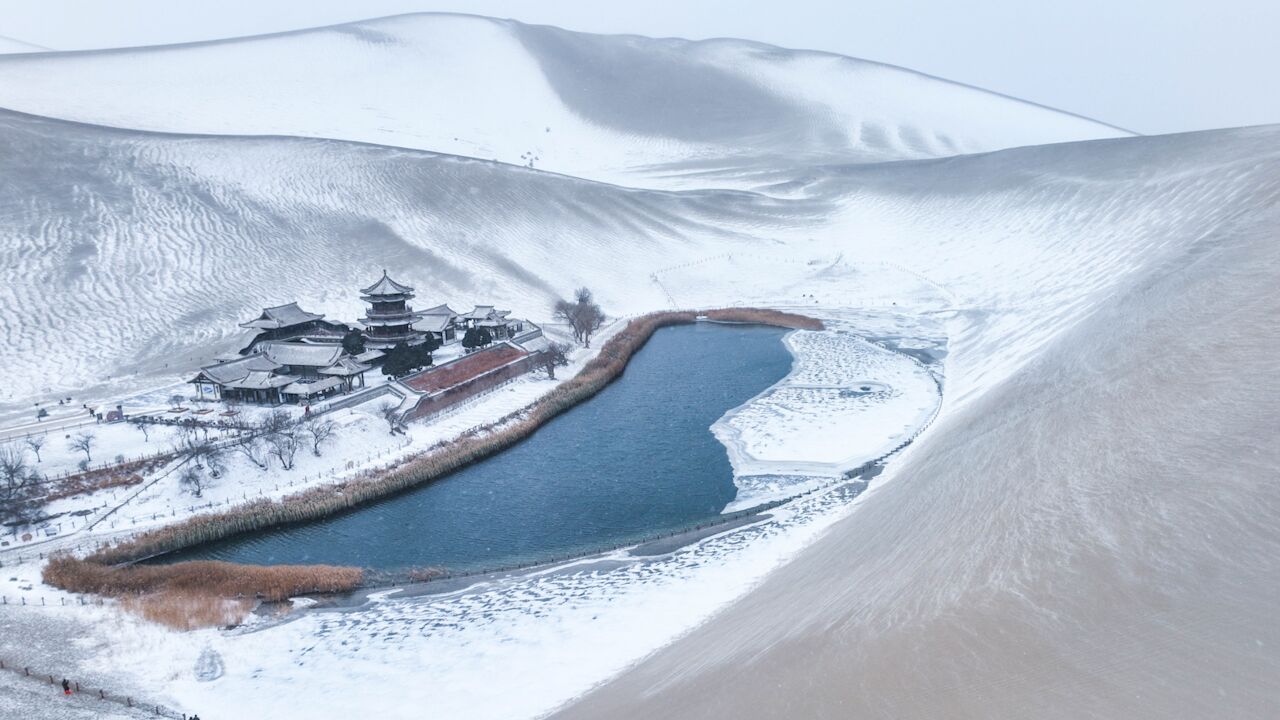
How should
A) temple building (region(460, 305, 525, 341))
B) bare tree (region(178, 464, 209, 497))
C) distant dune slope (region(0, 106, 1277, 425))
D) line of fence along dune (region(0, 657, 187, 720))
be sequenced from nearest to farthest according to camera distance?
line of fence along dune (region(0, 657, 187, 720)) < bare tree (region(178, 464, 209, 497)) < distant dune slope (region(0, 106, 1277, 425)) < temple building (region(460, 305, 525, 341))

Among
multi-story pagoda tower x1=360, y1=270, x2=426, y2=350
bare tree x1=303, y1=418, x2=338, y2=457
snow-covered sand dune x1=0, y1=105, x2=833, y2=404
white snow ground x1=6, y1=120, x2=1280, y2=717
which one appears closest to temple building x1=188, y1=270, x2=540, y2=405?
multi-story pagoda tower x1=360, y1=270, x2=426, y2=350

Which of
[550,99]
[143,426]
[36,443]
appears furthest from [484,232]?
[550,99]

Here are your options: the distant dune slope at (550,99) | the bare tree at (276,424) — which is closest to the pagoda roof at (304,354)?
the bare tree at (276,424)

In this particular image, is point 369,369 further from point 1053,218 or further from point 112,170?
point 1053,218

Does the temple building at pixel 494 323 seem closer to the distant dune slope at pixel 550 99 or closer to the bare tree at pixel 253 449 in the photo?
the bare tree at pixel 253 449

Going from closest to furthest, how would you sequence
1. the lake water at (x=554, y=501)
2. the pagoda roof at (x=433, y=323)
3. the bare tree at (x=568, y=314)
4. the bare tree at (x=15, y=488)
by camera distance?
the lake water at (x=554, y=501), the bare tree at (x=15, y=488), the pagoda roof at (x=433, y=323), the bare tree at (x=568, y=314)

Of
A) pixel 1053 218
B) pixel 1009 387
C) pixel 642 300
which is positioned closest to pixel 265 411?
pixel 1009 387

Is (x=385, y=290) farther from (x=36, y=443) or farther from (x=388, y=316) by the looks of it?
(x=36, y=443)

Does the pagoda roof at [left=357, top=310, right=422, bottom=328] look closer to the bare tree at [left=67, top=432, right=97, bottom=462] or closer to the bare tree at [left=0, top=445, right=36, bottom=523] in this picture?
the bare tree at [left=67, top=432, right=97, bottom=462]
